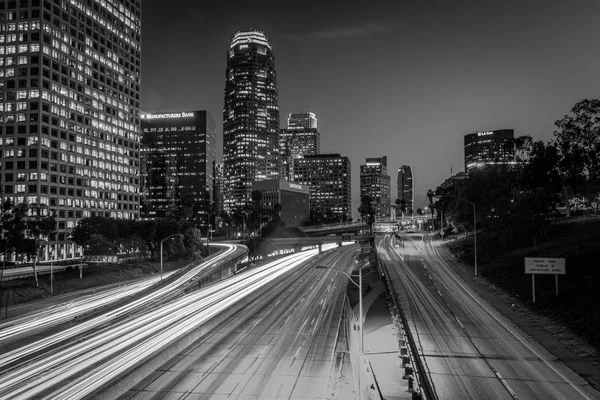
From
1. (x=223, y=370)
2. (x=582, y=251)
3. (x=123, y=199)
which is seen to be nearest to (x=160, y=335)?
(x=223, y=370)

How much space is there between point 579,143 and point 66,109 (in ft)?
437

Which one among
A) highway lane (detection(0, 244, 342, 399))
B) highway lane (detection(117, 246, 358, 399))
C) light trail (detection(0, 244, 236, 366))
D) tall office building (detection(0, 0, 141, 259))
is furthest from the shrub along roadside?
tall office building (detection(0, 0, 141, 259))

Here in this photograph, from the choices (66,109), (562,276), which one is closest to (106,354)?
(562,276)

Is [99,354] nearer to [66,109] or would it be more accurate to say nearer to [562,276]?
[562,276]

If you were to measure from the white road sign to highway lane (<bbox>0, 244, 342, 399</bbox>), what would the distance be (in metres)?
30.5

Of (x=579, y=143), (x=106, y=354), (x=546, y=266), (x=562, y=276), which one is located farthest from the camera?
(x=579, y=143)

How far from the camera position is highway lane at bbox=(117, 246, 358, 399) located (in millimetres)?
24719

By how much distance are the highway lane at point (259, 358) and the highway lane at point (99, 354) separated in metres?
1.99

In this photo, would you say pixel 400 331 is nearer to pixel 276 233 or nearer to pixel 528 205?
pixel 528 205

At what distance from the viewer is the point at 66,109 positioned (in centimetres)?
13462

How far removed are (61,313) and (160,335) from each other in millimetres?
17609

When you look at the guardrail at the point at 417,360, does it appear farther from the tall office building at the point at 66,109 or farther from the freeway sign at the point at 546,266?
the tall office building at the point at 66,109

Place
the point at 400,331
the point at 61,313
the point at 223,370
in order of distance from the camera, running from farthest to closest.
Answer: the point at 61,313 → the point at 400,331 → the point at 223,370

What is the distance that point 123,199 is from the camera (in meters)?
160
